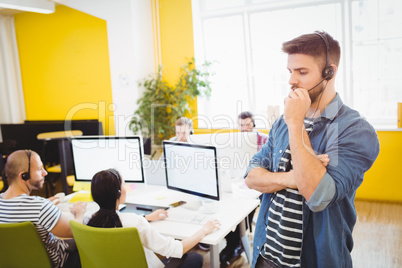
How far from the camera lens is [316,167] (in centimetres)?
124

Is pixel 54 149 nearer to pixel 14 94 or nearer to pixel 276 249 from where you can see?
pixel 14 94

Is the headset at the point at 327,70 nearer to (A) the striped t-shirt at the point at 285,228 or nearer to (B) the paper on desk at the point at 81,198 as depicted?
(A) the striped t-shirt at the point at 285,228

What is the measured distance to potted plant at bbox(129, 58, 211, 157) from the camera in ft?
17.4

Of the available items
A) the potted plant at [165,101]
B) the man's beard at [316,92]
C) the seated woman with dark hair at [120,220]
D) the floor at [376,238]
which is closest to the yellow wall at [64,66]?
the potted plant at [165,101]

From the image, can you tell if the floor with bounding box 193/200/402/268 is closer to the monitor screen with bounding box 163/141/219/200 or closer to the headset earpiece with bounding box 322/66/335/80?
the monitor screen with bounding box 163/141/219/200

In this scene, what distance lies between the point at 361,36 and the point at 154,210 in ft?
12.5

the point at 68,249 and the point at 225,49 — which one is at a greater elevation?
Answer: the point at 225,49

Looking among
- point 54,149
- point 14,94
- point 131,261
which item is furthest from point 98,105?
point 131,261

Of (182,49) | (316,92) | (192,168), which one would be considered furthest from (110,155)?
(182,49)

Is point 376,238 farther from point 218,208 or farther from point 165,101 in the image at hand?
point 165,101

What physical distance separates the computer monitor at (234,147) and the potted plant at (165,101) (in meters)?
2.41

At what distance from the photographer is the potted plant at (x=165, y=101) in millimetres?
5297

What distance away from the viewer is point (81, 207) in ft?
8.17

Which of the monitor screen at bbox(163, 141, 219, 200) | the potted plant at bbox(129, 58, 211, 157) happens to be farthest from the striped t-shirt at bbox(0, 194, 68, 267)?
the potted plant at bbox(129, 58, 211, 157)
